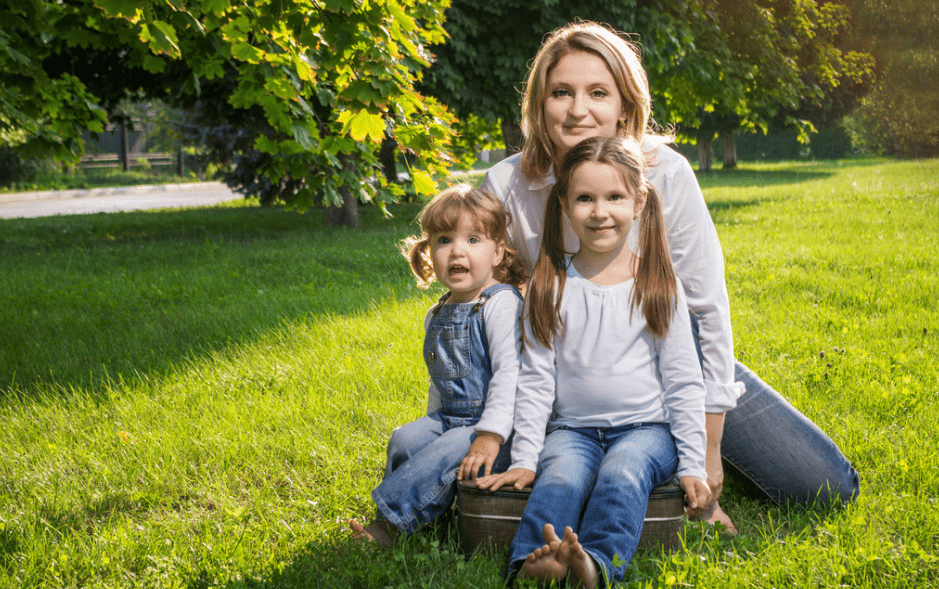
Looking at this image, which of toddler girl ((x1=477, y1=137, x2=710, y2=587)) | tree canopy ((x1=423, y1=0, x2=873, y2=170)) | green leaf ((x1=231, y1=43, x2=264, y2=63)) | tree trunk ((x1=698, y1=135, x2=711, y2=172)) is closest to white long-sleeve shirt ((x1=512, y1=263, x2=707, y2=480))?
toddler girl ((x1=477, y1=137, x2=710, y2=587))

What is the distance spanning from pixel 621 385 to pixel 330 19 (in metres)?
2.20

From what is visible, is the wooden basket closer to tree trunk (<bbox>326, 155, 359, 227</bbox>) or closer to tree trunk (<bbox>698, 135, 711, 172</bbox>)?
tree trunk (<bbox>326, 155, 359, 227</bbox>)

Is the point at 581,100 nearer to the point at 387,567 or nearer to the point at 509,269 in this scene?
the point at 509,269

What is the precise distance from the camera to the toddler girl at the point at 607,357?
2359 mm

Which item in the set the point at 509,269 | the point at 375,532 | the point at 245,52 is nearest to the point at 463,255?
the point at 509,269

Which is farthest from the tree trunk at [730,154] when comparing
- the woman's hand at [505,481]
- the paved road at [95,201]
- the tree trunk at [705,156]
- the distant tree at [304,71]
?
the woman's hand at [505,481]

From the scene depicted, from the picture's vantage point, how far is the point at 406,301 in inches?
249

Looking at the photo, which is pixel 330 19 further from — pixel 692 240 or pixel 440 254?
pixel 692 240

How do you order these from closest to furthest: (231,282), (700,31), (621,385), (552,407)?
(621,385) → (552,407) → (231,282) → (700,31)

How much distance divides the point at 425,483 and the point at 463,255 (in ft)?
2.75

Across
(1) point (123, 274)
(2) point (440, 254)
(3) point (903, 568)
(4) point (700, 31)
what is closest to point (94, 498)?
(2) point (440, 254)

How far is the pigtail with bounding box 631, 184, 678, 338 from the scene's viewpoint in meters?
2.43

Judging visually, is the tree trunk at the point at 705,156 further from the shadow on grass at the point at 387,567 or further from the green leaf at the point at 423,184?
the shadow on grass at the point at 387,567

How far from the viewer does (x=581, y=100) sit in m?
2.61
